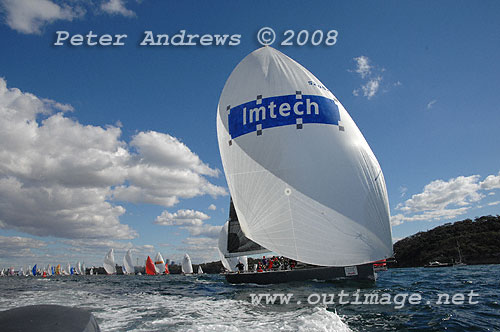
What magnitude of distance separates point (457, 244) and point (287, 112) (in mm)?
77093

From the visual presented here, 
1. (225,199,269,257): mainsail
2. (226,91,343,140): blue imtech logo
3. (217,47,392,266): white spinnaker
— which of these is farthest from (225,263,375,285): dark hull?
(226,91,343,140): blue imtech logo

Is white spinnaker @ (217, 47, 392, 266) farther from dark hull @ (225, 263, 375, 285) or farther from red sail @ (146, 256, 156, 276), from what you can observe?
red sail @ (146, 256, 156, 276)

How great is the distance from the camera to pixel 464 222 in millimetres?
84125

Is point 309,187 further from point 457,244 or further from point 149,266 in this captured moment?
point 457,244

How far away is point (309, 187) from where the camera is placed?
8.45 meters

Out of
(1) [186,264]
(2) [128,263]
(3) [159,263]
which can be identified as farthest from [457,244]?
Answer: (2) [128,263]

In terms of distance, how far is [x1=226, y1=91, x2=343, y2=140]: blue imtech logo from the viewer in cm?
944

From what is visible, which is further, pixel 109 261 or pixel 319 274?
pixel 109 261

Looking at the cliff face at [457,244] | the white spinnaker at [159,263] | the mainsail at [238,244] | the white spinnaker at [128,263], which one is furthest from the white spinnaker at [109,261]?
the cliff face at [457,244]

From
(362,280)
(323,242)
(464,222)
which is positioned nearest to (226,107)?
(323,242)

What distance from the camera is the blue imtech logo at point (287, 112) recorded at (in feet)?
31.0

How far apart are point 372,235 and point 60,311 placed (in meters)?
7.44

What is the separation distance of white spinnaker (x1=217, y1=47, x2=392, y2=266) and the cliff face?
6953cm

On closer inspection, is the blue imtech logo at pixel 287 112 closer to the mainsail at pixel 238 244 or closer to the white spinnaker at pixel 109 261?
the mainsail at pixel 238 244
